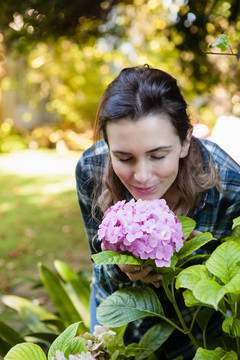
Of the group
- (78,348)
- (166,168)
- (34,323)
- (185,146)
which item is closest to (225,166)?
(185,146)

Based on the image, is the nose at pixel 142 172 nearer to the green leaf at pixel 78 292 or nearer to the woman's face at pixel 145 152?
the woman's face at pixel 145 152

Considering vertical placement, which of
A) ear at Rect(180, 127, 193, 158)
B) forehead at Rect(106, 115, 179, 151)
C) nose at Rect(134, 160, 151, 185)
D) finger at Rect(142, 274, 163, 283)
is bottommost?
finger at Rect(142, 274, 163, 283)

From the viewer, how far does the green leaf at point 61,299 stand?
2.76 m

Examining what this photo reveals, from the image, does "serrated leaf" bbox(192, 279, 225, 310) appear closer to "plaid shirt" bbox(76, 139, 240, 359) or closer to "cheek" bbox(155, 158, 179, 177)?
"cheek" bbox(155, 158, 179, 177)

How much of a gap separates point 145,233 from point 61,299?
6.01 feet

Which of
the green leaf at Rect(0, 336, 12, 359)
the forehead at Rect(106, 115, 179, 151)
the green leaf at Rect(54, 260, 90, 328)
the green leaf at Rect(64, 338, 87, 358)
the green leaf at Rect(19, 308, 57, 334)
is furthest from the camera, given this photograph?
the green leaf at Rect(54, 260, 90, 328)

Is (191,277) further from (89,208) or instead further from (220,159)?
(89,208)

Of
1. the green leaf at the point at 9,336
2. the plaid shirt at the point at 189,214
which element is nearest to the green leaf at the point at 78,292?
the green leaf at the point at 9,336

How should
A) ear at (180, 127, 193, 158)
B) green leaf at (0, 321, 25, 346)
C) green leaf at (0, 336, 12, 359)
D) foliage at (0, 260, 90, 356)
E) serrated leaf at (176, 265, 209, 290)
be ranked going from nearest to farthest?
serrated leaf at (176, 265, 209, 290) → ear at (180, 127, 193, 158) → green leaf at (0, 336, 12, 359) → green leaf at (0, 321, 25, 346) → foliage at (0, 260, 90, 356)

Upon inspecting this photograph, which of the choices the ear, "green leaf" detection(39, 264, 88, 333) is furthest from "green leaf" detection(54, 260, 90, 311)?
the ear

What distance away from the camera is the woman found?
1.48 metres

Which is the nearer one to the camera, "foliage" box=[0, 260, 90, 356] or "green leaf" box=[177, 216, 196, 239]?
"green leaf" box=[177, 216, 196, 239]

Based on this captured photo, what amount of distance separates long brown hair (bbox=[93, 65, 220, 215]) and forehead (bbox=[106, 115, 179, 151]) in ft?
0.07

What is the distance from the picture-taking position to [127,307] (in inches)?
49.1
